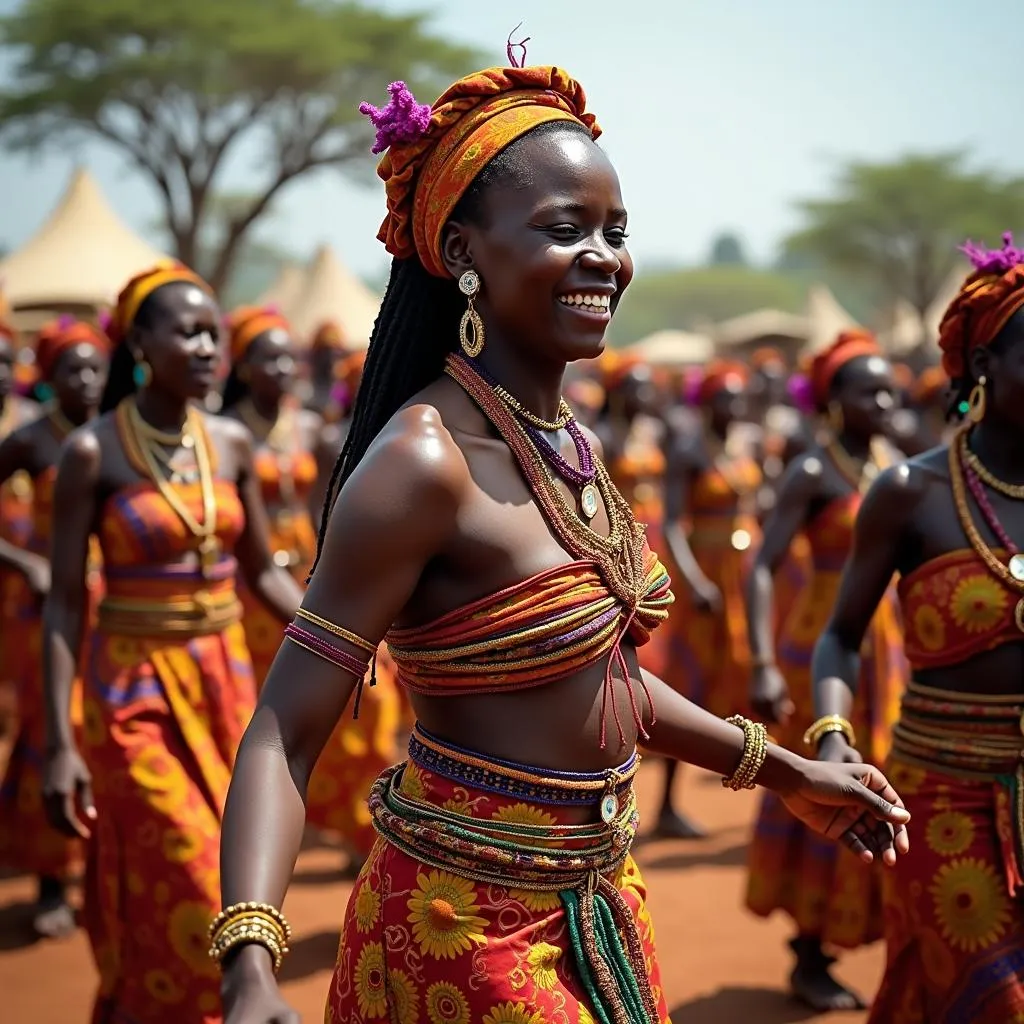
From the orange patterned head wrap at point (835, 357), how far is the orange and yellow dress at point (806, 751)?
0.54 meters

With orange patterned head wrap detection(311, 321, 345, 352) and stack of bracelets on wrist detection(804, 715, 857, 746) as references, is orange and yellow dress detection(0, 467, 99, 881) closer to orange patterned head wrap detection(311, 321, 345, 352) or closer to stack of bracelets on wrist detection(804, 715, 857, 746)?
stack of bracelets on wrist detection(804, 715, 857, 746)

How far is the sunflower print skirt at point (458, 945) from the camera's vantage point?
2279mm

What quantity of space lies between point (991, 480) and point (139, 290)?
9.43 feet

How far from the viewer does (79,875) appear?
707cm

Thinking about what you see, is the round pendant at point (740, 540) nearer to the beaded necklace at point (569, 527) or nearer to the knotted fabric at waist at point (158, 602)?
the knotted fabric at waist at point (158, 602)

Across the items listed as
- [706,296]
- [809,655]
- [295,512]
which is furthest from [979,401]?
[706,296]

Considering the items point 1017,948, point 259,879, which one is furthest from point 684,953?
point 259,879

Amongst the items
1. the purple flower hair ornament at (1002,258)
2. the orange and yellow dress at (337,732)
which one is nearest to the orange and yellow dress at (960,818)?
the purple flower hair ornament at (1002,258)

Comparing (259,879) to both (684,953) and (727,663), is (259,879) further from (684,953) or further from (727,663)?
(727,663)

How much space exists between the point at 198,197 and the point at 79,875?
90.2 ft

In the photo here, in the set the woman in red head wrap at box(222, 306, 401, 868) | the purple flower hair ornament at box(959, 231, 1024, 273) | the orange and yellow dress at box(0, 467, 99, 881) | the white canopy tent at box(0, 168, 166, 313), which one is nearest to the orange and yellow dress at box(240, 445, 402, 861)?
the woman in red head wrap at box(222, 306, 401, 868)

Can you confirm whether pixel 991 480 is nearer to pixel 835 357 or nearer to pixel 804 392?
pixel 835 357

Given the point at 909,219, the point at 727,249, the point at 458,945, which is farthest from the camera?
the point at 727,249

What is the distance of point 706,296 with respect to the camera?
114 metres
